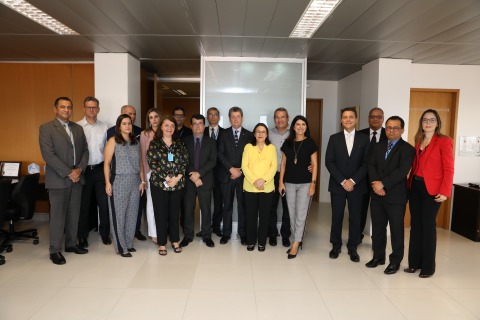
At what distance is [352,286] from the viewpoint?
11.4 feet

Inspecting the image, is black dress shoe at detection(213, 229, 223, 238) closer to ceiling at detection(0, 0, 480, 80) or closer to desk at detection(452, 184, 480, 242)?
ceiling at detection(0, 0, 480, 80)

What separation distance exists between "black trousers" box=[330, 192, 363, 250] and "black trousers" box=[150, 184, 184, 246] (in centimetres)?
191

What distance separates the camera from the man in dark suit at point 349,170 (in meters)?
4.08

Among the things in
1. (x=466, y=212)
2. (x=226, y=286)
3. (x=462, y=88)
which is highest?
(x=462, y=88)

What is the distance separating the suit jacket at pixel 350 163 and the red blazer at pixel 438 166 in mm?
672

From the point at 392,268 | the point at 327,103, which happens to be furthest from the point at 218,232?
the point at 327,103

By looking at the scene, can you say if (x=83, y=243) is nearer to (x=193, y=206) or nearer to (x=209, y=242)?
(x=193, y=206)

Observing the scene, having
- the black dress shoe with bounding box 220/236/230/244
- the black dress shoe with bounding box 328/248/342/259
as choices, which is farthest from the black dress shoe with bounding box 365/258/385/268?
the black dress shoe with bounding box 220/236/230/244

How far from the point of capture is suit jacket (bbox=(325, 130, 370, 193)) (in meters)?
4.09

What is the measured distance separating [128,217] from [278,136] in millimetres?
2239

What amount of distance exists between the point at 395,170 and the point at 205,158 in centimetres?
225

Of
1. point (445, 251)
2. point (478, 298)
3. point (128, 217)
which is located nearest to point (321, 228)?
point (445, 251)

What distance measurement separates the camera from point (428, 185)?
3.53 metres

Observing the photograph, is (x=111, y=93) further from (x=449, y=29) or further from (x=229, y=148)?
(x=449, y=29)
